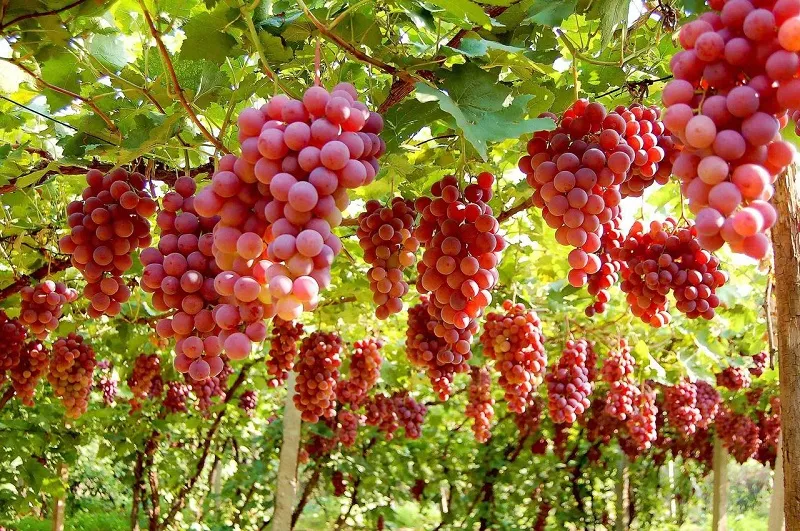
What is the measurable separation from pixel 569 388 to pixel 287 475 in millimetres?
2201

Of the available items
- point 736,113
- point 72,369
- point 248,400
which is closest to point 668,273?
point 736,113

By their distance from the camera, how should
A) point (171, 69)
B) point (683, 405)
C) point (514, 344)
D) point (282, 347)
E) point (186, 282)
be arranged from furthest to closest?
point (683, 405) → point (282, 347) → point (514, 344) → point (171, 69) → point (186, 282)

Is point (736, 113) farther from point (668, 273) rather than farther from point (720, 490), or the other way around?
point (720, 490)

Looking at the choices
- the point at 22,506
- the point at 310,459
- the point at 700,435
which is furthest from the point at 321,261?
the point at 700,435

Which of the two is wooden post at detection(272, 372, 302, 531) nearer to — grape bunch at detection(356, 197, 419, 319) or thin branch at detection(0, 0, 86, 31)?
grape bunch at detection(356, 197, 419, 319)

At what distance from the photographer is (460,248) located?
148 cm

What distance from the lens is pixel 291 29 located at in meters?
1.38

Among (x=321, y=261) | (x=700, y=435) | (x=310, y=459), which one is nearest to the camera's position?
(x=321, y=261)

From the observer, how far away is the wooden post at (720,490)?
21.9 feet

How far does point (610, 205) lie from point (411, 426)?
4.65 metres

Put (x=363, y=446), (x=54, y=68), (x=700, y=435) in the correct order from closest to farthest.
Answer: (x=54, y=68) → (x=363, y=446) → (x=700, y=435)

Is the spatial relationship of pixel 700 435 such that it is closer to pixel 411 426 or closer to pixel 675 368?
pixel 675 368

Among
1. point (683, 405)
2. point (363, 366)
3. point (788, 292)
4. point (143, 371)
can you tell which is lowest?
point (788, 292)

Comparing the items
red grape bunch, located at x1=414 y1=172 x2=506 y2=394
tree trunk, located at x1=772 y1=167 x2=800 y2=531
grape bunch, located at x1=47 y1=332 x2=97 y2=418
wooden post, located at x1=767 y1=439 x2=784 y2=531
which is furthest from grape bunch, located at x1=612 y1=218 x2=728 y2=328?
grape bunch, located at x1=47 y1=332 x2=97 y2=418
